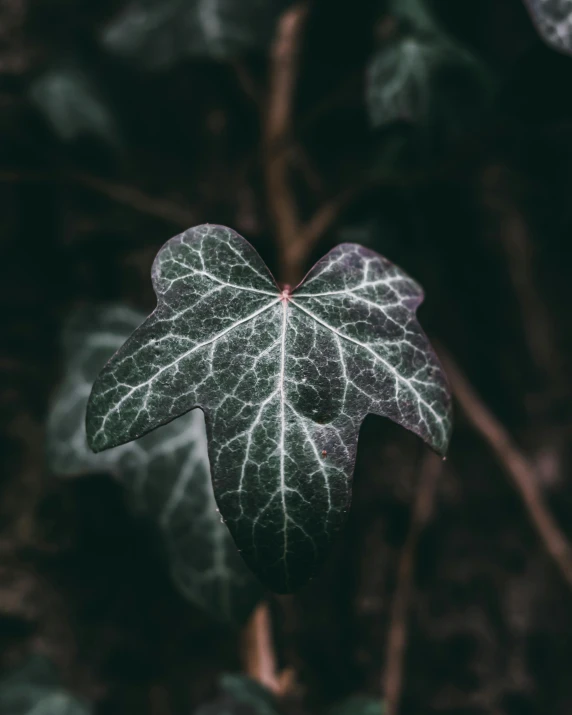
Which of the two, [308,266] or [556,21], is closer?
[556,21]

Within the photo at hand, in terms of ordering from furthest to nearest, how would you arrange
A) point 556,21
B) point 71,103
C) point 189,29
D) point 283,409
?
point 71,103
point 189,29
point 556,21
point 283,409

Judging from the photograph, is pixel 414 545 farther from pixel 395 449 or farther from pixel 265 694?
pixel 265 694

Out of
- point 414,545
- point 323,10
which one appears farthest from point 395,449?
point 323,10

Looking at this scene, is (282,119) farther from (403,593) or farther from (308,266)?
(403,593)

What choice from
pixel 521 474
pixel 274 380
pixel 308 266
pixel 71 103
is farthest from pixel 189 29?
pixel 521 474

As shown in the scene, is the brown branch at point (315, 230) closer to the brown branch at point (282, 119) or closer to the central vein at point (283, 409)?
the brown branch at point (282, 119)

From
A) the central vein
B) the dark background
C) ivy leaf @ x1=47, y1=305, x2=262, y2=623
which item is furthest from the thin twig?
the central vein
